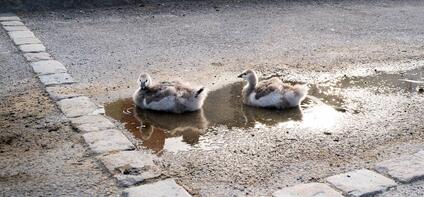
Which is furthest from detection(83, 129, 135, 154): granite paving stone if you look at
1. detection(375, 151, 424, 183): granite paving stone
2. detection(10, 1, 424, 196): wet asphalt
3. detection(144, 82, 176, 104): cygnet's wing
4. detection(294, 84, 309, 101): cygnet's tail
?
detection(375, 151, 424, 183): granite paving stone

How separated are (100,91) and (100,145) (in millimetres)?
1679

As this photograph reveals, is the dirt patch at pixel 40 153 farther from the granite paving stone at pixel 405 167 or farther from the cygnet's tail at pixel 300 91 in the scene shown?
the cygnet's tail at pixel 300 91

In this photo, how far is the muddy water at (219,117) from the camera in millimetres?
5074

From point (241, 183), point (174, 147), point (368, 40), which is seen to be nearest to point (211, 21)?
point (368, 40)

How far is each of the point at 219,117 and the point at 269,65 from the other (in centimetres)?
218

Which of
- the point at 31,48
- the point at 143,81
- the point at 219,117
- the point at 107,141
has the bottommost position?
the point at 219,117

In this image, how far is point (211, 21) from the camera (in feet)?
33.7

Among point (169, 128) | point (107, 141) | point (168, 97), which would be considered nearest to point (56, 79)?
point (168, 97)

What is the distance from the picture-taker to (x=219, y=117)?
5.64 metres

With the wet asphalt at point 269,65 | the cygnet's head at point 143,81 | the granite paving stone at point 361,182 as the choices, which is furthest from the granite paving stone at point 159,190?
the cygnet's head at point 143,81

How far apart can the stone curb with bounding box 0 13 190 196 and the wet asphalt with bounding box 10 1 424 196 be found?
16cm

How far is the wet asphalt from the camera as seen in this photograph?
14.8 ft

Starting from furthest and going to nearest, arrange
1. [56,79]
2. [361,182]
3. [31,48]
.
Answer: [31,48], [56,79], [361,182]

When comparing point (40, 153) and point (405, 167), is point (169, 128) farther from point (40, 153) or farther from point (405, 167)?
point (405, 167)
